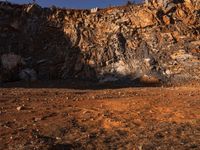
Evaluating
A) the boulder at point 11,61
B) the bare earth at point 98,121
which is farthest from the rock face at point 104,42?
the bare earth at point 98,121

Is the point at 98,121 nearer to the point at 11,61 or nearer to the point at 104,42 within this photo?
the point at 11,61

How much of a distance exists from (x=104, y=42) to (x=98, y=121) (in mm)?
12753

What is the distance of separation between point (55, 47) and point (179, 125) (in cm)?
1368

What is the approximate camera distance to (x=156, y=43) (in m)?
22.0

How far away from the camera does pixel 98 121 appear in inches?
390

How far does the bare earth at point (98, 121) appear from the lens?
26.4 feet

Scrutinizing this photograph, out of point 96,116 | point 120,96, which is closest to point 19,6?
point 120,96

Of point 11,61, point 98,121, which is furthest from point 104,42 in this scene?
point 98,121

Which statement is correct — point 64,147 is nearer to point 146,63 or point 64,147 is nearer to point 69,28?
point 146,63

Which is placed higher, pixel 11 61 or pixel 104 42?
pixel 104 42

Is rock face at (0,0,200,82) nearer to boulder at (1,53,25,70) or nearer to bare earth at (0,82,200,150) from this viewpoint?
boulder at (1,53,25,70)

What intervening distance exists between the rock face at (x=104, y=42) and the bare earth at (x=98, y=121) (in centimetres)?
649

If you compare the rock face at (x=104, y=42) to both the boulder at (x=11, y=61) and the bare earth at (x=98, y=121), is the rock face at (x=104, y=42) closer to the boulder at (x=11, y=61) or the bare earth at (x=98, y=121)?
the boulder at (x=11, y=61)

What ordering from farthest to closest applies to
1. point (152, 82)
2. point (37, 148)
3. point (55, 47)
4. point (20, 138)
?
point (55, 47) → point (152, 82) → point (20, 138) → point (37, 148)
